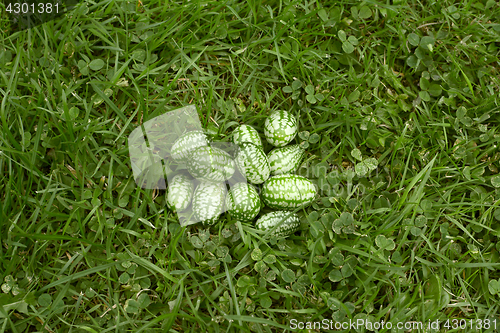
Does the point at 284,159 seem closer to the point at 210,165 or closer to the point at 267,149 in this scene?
the point at 267,149

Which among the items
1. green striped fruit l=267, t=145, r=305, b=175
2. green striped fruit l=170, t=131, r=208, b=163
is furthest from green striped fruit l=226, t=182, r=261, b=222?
green striped fruit l=170, t=131, r=208, b=163

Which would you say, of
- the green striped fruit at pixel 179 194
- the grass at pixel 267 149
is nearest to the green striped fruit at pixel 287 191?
the grass at pixel 267 149

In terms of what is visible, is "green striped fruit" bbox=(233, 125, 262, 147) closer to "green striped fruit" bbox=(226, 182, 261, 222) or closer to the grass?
the grass

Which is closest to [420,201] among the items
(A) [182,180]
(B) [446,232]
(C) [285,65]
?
(B) [446,232]

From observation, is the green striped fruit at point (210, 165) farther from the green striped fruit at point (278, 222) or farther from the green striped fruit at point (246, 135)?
the green striped fruit at point (278, 222)

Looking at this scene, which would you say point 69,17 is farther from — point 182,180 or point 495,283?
point 495,283

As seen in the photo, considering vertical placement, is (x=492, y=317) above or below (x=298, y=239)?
below
